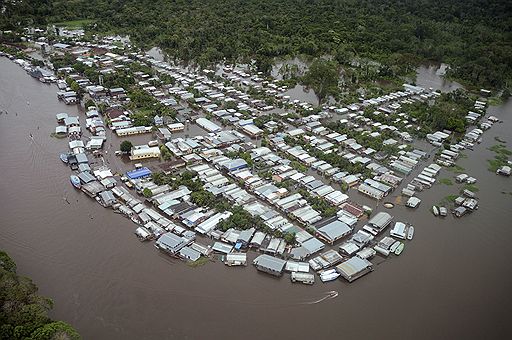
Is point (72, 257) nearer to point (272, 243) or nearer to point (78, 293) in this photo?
point (78, 293)

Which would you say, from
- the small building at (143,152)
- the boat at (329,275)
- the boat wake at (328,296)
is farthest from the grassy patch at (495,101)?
the small building at (143,152)

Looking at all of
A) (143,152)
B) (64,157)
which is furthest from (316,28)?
(64,157)

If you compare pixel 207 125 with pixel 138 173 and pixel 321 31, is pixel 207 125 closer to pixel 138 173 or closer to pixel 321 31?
pixel 138 173

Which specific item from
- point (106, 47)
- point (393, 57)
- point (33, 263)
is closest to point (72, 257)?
point (33, 263)

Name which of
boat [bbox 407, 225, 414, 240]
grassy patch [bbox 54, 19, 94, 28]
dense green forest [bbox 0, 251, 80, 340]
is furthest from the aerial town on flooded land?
grassy patch [bbox 54, 19, 94, 28]

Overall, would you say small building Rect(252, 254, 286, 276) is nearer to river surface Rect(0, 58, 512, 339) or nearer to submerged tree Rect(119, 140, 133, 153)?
river surface Rect(0, 58, 512, 339)

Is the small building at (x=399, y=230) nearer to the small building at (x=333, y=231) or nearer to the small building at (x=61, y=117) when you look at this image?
the small building at (x=333, y=231)
